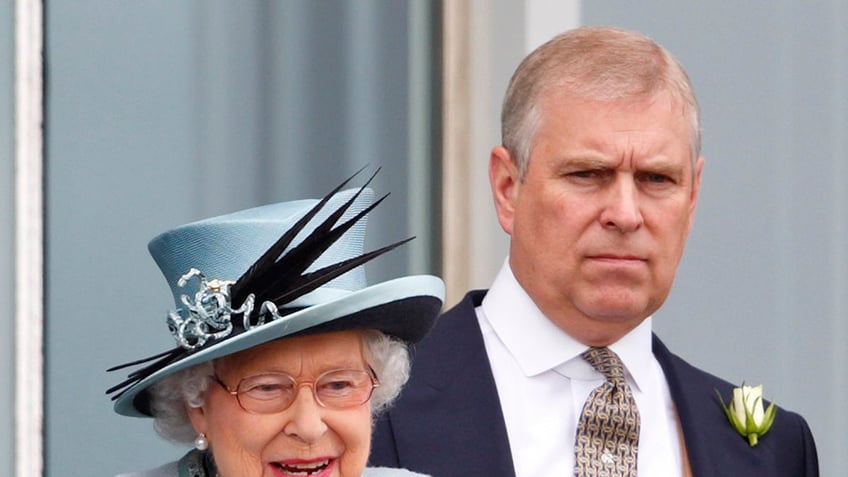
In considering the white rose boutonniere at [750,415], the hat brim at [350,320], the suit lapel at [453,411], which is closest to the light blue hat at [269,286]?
the hat brim at [350,320]

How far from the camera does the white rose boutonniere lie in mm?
3926

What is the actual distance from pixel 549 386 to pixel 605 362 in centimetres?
12

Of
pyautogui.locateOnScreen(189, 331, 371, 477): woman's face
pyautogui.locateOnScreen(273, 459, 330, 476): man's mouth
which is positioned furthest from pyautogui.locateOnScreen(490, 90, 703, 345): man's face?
pyautogui.locateOnScreen(273, 459, 330, 476): man's mouth

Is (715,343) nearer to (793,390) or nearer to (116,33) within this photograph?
(793,390)

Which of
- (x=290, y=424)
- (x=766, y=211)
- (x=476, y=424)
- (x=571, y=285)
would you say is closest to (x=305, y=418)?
(x=290, y=424)

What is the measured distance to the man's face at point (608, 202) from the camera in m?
3.63

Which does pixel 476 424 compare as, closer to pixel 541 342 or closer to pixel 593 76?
pixel 541 342

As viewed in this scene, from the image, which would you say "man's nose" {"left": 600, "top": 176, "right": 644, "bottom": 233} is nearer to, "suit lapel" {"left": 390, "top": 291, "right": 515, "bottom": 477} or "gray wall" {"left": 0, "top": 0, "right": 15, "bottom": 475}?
"suit lapel" {"left": 390, "top": 291, "right": 515, "bottom": 477}

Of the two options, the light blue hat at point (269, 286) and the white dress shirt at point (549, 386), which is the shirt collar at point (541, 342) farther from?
the light blue hat at point (269, 286)

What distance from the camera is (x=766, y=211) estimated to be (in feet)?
17.6

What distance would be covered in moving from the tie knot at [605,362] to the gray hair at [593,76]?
39cm

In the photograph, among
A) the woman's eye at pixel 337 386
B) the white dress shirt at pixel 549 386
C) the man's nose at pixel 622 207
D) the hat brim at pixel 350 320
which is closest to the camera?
the hat brim at pixel 350 320

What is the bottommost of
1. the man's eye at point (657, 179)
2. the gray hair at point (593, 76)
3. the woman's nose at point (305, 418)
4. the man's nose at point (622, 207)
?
the woman's nose at point (305, 418)

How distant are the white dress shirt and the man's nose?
0.28 m
